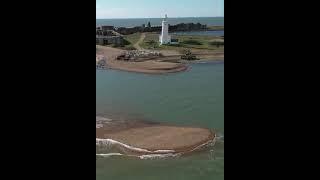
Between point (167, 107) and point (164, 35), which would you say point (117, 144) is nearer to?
point (167, 107)

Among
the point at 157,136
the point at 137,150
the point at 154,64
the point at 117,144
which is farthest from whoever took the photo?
the point at 154,64

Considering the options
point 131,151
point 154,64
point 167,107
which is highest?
point 154,64

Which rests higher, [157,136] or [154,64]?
[154,64]

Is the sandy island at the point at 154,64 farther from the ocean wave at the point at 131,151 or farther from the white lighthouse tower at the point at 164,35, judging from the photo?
the ocean wave at the point at 131,151

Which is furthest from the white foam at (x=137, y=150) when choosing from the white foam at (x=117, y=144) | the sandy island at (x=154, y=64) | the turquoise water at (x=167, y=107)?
the sandy island at (x=154, y=64)

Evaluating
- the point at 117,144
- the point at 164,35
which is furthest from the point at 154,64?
the point at 117,144

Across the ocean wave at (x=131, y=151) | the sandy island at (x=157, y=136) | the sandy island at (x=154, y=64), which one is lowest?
the ocean wave at (x=131, y=151)
